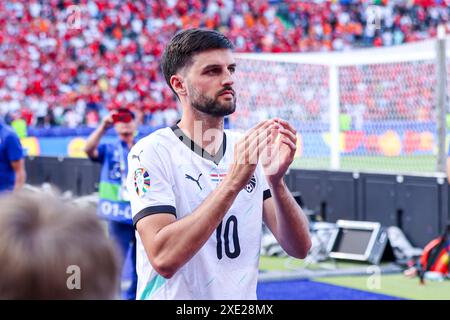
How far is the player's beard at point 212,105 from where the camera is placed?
9.64ft

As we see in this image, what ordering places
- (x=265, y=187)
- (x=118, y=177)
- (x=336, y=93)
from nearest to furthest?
(x=265, y=187) < (x=118, y=177) < (x=336, y=93)

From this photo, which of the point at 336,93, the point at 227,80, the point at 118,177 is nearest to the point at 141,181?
the point at 227,80

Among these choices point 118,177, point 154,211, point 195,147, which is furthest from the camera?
point 118,177

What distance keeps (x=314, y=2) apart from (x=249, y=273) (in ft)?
125

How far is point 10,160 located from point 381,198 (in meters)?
6.72

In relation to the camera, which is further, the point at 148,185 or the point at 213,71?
the point at 213,71

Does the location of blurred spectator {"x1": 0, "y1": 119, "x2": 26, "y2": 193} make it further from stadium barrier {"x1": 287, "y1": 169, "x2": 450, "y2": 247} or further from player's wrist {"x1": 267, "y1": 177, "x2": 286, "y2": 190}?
stadium barrier {"x1": 287, "y1": 169, "x2": 450, "y2": 247}

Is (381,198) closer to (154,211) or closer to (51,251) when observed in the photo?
(154,211)

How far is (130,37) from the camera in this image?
32938 millimetres

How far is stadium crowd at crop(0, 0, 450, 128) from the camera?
27.2 metres

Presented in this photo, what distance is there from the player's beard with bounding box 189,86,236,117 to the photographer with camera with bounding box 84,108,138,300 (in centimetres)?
467

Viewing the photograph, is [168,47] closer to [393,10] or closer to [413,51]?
[413,51]

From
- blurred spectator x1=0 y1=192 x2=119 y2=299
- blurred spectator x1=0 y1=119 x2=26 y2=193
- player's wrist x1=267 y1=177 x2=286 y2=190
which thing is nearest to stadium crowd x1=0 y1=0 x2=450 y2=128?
blurred spectator x1=0 y1=119 x2=26 y2=193

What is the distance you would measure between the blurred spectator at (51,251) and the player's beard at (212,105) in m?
1.47
